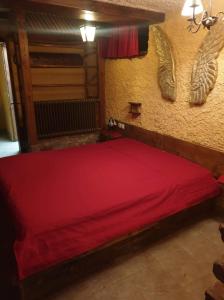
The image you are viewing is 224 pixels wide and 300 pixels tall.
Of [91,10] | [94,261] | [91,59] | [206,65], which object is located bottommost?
[94,261]

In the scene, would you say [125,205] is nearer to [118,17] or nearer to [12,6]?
[118,17]

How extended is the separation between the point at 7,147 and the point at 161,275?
4030 mm

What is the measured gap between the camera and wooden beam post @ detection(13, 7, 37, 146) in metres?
3.22

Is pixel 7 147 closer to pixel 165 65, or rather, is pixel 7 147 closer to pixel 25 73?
pixel 25 73

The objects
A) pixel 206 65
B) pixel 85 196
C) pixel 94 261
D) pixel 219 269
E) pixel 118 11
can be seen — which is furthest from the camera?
pixel 118 11

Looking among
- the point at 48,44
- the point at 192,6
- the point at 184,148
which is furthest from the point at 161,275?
the point at 48,44

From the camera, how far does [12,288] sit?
1621 mm

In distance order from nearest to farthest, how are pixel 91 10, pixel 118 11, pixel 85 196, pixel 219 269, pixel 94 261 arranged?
pixel 219 269 → pixel 94 261 → pixel 85 196 → pixel 91 10 → pixel 118 11

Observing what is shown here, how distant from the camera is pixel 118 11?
2.97 metres

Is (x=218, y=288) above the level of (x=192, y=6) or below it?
below

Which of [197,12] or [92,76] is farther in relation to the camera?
[92,76]

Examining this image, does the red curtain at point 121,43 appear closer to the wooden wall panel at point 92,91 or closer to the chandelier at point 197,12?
the wooden wall panel at point 92,91

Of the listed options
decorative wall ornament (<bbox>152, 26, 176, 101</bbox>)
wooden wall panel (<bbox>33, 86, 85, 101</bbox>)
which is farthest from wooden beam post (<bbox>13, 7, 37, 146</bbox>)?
decorative wall ornament (<bbox>152, 26, 176, 101</bbox>)

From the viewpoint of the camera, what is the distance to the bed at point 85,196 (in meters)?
1.52
